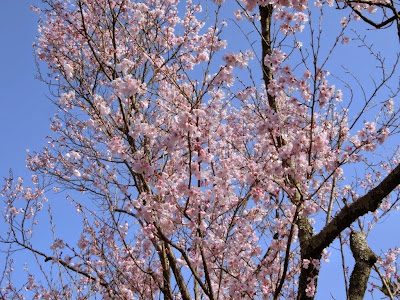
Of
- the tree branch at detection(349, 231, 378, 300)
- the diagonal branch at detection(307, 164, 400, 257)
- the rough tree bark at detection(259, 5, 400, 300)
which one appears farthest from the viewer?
the tree branch at detection(349, 231, 378, 300)

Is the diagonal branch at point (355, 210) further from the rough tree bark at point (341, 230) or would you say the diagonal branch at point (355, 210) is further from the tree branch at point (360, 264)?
the tree branch at point (360, 264)

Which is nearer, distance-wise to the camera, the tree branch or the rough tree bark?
the rough tree bark

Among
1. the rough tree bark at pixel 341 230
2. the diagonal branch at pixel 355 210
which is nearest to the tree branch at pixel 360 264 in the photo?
the rough tree bark at pixel 341 230

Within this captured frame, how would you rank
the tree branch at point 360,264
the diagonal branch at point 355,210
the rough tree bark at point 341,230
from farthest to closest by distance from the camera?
the tree branch at point 360,264, the rough tree bark at point 341,230, the diagonal branch at point 355,210

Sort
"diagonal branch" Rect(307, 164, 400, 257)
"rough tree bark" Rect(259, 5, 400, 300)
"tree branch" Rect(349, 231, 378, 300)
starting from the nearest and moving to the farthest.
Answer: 1. "diagonal branch" Rect(307, 164, 400, 257)
2. "rough tree bark" Rect(259, 5, 400, 300)
3. "tree branch" Rect(349, 231, 378, 300)

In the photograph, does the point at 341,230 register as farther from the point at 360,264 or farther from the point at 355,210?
the point at 360,264

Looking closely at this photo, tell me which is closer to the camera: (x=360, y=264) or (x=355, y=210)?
(x=355, y=210)

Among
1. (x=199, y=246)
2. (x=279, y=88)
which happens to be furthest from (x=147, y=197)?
(x=279, y=88)

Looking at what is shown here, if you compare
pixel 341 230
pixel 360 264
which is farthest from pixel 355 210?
pixel 360 264

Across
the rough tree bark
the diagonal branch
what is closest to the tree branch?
the rough tree bark

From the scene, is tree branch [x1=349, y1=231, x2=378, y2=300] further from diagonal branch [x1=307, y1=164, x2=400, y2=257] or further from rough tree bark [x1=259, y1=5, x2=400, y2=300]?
diagonal branch [x1=307, y1=164, x2=400, y2=257]

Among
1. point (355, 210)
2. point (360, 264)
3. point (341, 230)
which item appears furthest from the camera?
point (360, 264)

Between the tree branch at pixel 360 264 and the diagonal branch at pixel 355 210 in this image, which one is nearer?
the diagonal branch at pixel 355 210

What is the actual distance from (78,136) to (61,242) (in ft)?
7.52
